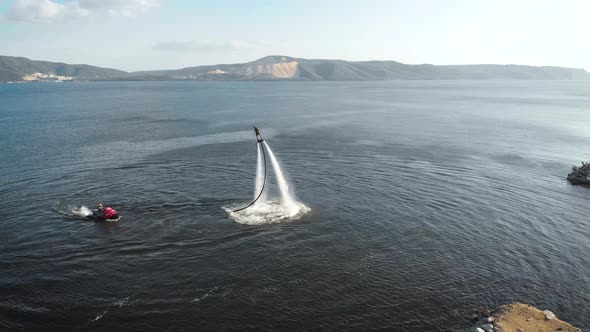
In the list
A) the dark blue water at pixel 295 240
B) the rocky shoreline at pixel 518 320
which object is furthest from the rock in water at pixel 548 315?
the dark blue water at pixel 295 240

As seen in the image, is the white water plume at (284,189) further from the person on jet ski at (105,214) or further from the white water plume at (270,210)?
the person on jet ski at (105,214)

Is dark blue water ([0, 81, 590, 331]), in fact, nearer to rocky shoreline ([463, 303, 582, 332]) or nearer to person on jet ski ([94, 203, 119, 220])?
person on jet ski ([94, 203, 119, 220])

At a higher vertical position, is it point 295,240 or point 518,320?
point 295,240

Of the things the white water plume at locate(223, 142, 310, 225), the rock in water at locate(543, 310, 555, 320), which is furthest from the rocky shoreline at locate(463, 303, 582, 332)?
the white water plume at locate(223, 142, 310, 225)

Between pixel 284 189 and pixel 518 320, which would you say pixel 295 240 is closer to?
pixel 284 189

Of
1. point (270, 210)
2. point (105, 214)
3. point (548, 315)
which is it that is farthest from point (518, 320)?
point (105, 214)

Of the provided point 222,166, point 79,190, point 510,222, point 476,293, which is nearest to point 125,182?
point 79,190
